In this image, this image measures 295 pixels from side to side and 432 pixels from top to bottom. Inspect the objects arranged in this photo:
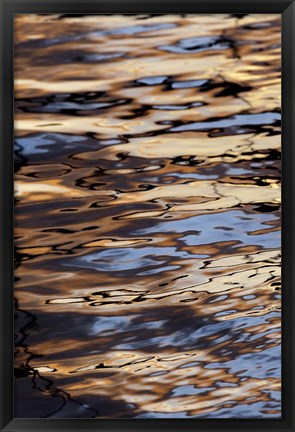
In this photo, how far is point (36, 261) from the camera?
109 centimetres

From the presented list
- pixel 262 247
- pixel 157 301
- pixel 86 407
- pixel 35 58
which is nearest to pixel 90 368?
pixel 86 407

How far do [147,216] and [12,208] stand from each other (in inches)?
10.6

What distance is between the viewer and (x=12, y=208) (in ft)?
3.59

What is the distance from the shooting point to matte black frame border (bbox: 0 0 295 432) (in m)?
1.09

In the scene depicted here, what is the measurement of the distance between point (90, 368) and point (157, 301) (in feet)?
0.62

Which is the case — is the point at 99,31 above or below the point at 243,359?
above

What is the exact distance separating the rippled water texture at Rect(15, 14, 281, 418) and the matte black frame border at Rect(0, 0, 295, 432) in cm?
2

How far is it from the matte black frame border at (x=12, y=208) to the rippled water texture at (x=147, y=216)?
0.05ft

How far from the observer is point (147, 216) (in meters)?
1.10

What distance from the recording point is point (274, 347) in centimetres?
110

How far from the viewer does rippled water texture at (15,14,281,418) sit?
109 centimetres

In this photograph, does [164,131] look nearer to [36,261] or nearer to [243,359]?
[36,261]

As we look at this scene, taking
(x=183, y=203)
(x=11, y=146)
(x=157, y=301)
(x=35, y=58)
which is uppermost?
(x=35, y=58)

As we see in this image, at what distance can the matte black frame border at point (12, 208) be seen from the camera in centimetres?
109
